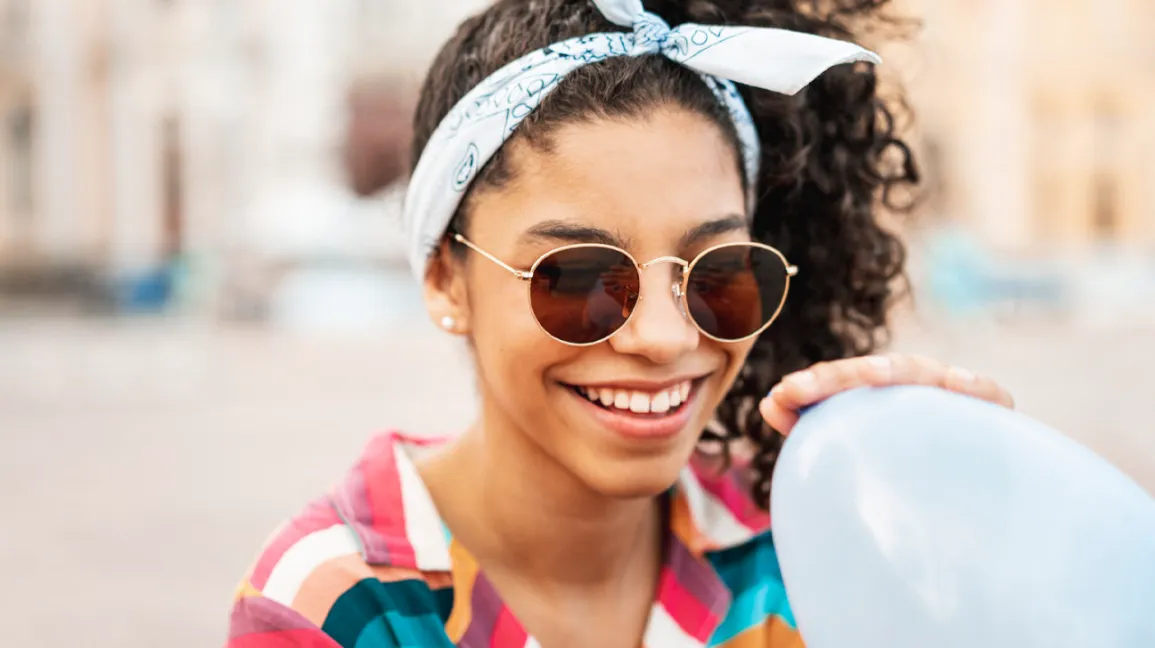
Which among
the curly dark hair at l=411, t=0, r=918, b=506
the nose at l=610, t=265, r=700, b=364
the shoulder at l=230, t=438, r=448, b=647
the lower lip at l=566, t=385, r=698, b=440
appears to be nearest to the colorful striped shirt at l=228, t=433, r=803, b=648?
the shoulder at l=230, t=438, r=448, b=647

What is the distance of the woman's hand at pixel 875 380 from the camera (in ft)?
4.64

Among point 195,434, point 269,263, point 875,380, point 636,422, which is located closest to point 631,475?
point 636,422

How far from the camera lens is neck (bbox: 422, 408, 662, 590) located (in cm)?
195

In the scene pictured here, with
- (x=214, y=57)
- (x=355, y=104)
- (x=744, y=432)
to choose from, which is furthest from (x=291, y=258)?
(x=744, y=432)

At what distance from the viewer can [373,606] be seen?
1675 millimetres

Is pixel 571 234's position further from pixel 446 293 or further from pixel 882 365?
pixel 882 365

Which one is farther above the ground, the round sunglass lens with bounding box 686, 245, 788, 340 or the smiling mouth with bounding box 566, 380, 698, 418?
the round sunglass lens with bounding box 686, 245, 788, 340

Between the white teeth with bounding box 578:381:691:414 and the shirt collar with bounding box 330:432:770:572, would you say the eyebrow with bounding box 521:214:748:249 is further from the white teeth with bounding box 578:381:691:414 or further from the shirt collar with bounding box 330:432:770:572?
the shirt collar with bounding box 330:432:770:572

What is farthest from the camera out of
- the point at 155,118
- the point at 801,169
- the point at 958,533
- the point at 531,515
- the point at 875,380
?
the point at 155,118

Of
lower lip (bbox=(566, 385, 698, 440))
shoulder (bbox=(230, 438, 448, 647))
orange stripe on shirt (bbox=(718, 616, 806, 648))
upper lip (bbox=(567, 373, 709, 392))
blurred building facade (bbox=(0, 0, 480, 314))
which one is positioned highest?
upper lip (bbox=(567, 373, 709, 392))

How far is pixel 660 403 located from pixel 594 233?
0.87ft

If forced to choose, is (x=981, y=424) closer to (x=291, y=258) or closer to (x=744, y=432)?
(x=744, y=432)

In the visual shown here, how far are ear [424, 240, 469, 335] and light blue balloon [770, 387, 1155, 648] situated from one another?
2.50 feet

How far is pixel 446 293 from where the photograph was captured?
2000 millimetres
